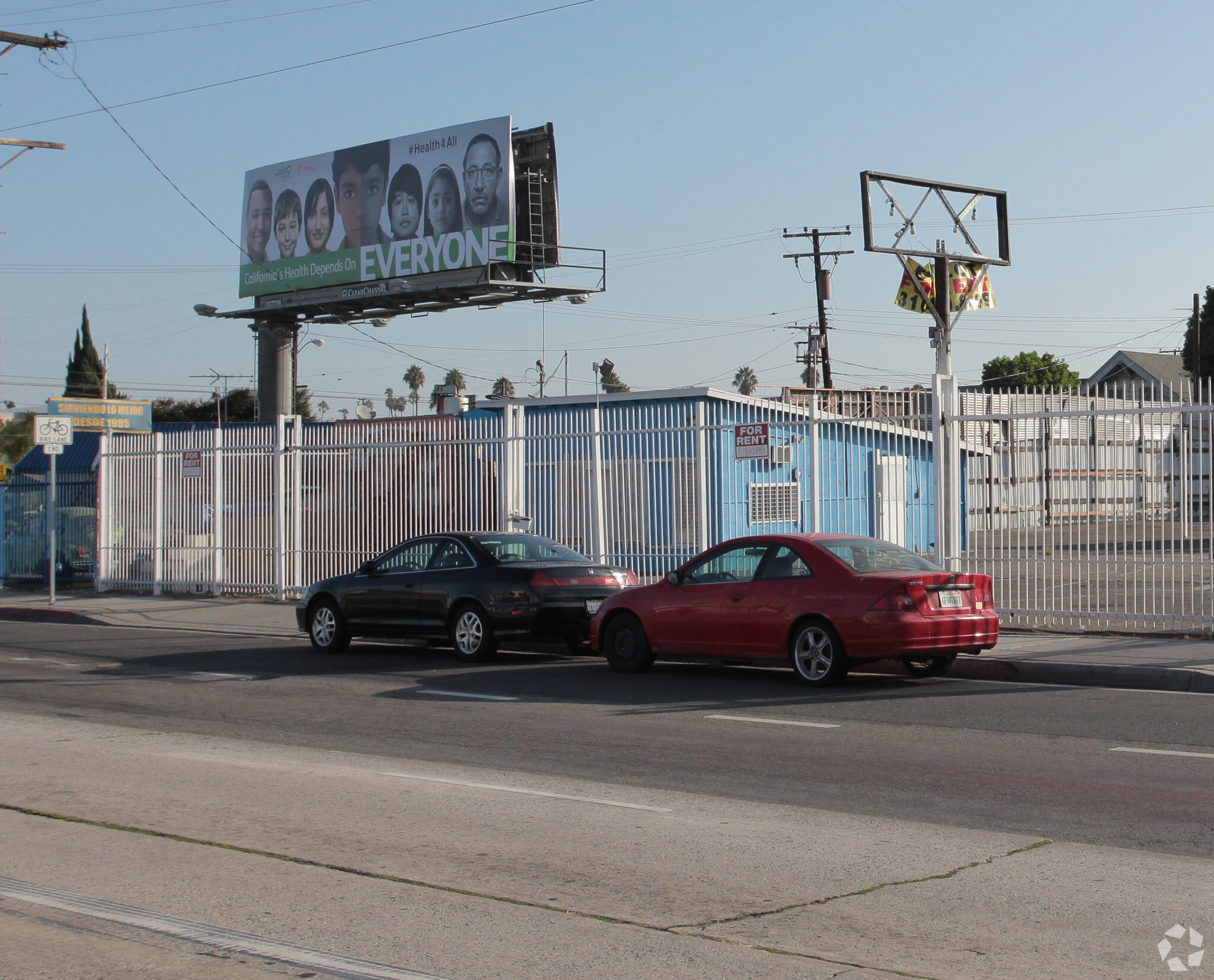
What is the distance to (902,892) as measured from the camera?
5754mm

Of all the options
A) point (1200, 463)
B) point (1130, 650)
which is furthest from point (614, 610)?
point (1200, 463)

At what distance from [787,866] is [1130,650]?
9.00m

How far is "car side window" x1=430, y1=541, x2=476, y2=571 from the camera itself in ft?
51.5

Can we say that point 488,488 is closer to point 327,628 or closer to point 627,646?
point 327,628

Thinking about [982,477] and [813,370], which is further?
[813,370]

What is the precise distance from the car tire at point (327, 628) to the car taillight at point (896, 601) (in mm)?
7499

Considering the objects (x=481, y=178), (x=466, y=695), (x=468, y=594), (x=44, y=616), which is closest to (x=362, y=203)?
(x=481, y=178)

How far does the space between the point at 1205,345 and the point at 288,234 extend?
124 feet

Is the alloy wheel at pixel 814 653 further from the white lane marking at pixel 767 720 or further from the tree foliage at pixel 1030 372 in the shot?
the tree foliage at pixel 1030 372

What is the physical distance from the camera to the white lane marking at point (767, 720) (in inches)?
411

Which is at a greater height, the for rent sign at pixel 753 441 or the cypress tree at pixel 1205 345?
the cypress tree at pixel 1205 345

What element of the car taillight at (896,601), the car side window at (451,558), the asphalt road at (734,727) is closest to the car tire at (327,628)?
the asphalt road at (734,727)

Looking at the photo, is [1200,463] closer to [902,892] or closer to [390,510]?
[902,892]

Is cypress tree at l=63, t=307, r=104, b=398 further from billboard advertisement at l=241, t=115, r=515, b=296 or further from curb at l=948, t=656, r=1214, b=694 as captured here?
curb at l=948, t=656, r=1214, b=694
